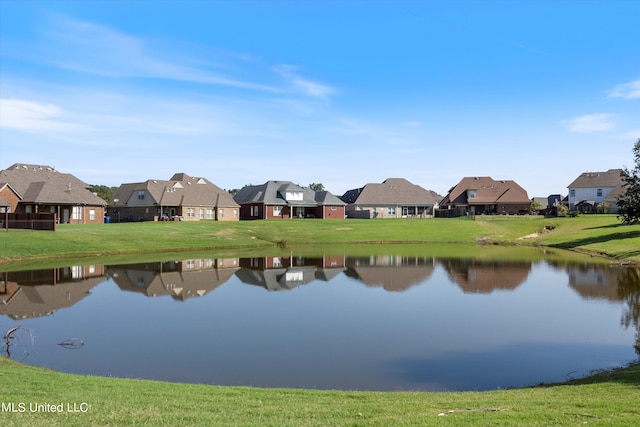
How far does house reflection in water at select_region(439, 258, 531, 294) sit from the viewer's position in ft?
107

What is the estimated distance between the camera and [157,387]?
12.4 metres

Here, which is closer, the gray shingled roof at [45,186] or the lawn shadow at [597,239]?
the lawn shadow at [597,239]

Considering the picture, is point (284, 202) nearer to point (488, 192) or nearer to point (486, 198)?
point (486, 198)

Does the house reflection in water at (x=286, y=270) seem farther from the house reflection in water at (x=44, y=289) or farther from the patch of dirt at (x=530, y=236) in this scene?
the patch of dirt at (x=530, y=236)

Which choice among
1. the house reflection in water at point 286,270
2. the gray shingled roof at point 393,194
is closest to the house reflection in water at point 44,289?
the house reflection in water at point 286,270

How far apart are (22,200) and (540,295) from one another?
64077 millimetres

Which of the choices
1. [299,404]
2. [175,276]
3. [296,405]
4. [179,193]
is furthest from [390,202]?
[296,405]

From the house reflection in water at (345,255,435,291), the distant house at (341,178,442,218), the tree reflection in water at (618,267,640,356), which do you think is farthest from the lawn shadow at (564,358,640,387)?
the distant house at (341,178,442,218)

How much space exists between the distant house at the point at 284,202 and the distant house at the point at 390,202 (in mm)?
6910

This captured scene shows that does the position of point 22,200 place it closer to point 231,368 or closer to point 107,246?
point 107,246

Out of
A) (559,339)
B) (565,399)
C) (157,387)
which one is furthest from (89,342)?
(559,339)

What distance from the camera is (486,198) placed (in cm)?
10425

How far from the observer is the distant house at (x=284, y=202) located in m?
93.8

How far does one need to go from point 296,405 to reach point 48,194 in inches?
2694
